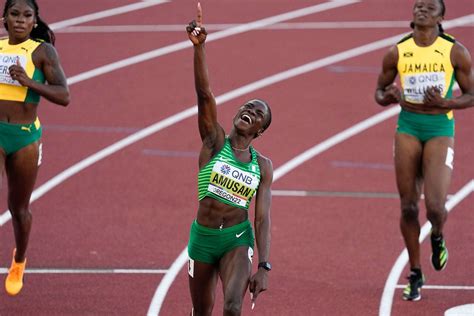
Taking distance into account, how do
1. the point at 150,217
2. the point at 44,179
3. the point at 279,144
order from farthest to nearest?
the point at 279,144, the point at 44,179, the point at 150,217

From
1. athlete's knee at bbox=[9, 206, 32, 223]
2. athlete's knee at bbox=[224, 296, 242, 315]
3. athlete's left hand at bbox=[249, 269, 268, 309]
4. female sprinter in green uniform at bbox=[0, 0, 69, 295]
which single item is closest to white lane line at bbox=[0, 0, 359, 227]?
athlete's knee at bbox=[9, 206, 32, 223]

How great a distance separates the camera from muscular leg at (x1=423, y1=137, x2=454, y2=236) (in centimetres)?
888

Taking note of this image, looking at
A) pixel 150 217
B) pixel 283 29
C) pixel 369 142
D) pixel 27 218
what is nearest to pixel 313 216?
→ pixel 150 217

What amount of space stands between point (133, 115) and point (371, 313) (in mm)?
6113

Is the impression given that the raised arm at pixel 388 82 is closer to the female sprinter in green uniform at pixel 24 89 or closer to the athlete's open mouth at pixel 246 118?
the athlete's open mouth at pixel 246 118

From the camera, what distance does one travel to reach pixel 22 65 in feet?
27.4

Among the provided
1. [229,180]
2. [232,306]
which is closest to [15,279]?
[229,180]

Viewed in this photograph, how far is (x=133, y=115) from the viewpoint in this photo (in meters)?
14.2

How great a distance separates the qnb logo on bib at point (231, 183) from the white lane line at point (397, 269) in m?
2.07

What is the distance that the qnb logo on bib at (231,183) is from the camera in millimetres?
7281

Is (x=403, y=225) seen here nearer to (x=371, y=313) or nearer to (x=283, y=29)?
(x=371, y=313)

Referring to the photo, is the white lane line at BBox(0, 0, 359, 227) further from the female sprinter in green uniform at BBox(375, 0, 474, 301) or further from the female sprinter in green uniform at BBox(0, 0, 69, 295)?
the female sprinter in green uniform at BBox(375, 0, 474, 301)

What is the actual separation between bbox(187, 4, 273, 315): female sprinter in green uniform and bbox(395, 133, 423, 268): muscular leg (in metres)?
1.97

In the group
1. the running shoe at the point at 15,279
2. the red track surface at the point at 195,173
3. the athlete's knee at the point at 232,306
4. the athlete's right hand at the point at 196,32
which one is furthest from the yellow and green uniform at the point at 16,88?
the athlete's knee at the point at 232,306
